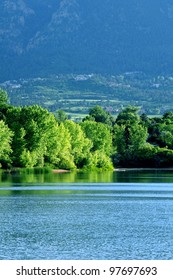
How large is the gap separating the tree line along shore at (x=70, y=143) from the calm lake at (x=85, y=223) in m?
44.9

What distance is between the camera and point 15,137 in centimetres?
13562

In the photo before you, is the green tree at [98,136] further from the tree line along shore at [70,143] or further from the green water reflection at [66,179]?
the green water reflection at [66,179]

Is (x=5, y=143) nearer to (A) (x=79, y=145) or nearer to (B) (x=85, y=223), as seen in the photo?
(A) (x=79, y=145)

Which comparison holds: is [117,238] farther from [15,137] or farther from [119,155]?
[119,155]

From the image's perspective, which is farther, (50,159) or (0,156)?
(50,159)

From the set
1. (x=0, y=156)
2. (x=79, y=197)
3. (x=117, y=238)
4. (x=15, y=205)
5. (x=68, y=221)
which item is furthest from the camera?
(x=0, y=156)

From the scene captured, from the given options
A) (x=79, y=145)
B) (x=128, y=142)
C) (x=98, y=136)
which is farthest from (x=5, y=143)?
(x=128, y=142)

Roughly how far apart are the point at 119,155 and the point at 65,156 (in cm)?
3715

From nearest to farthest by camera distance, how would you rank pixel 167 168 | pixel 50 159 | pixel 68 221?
pixel 68 221 < pixel 50 159 < pixel 167 168

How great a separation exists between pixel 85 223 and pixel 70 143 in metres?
96.9

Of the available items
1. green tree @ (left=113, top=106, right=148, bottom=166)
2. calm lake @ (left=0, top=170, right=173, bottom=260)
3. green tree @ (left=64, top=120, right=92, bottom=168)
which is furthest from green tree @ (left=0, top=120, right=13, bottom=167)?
green tree @ (left=113, top=106, right=148, bottom=166)

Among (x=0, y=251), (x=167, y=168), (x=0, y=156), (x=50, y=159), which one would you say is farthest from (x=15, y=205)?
(x=167, y=168)

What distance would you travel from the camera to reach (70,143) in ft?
501

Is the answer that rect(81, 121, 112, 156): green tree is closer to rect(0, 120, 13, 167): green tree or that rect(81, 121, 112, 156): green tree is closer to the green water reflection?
rect(0, 120, 13, 167): green tree
